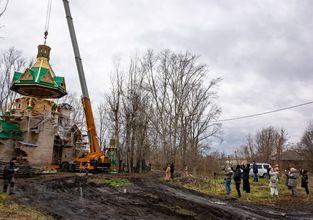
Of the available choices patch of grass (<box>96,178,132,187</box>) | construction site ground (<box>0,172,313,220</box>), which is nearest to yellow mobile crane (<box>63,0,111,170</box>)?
patch of grass (<box>96,178,132,187</box>)

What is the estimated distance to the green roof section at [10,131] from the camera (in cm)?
2480

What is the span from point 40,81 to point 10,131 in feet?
18.8

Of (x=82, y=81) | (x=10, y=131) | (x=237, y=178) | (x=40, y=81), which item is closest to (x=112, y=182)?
(x=237, y=178)

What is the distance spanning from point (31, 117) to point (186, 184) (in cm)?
1610

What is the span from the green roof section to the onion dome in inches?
167

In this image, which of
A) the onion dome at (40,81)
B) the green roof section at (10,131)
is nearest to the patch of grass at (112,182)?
the green roof section at (10,131)

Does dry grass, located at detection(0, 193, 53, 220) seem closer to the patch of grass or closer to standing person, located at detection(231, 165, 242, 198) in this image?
the patch of grass

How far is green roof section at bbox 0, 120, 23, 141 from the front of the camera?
24802 millimetres

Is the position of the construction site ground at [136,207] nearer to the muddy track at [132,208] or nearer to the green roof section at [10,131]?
the muddy track at [132,208]

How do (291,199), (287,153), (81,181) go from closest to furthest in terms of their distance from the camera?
(291,199) < (81,181) < (287,153)

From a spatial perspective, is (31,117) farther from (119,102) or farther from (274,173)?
(274,173)

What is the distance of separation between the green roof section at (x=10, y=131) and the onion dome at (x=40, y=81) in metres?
4.25

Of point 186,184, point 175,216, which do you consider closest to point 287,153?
point 186,184

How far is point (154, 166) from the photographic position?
4656 cm
